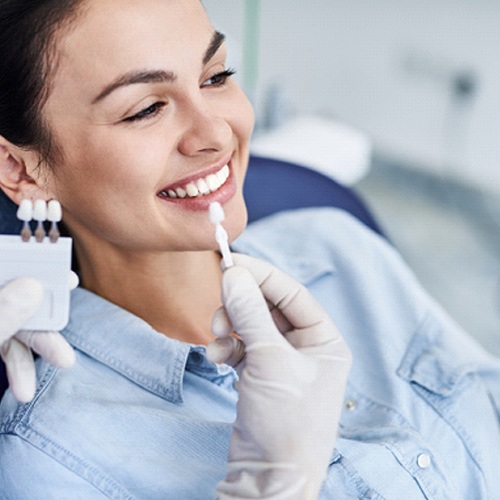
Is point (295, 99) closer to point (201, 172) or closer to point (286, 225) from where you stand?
point (286, 225)

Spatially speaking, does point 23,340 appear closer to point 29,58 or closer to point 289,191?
point 29,58

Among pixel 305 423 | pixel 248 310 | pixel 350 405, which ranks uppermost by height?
pixel 248 310

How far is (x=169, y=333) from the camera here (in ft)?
3.91

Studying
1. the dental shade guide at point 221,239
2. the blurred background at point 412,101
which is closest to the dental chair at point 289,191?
the dental shade guide at point 221,239

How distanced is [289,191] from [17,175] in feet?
2.31

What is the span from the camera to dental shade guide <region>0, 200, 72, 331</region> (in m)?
0.80

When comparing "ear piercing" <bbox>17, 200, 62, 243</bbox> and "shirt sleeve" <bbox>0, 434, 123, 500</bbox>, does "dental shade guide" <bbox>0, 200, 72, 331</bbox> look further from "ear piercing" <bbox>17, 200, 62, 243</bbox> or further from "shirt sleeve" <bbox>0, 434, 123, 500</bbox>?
"shirt sleeve" <bbox>0, 434, 123, 500</bbox>

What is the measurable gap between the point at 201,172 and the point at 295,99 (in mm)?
2667

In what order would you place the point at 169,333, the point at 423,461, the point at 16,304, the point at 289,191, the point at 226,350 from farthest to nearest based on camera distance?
1. the point at 289,191
2. the point at 169,333
3. the point at 423,461
4. the point at 226,350
5. the point at 16,304

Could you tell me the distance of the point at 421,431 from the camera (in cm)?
116

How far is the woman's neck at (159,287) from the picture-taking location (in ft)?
3.84

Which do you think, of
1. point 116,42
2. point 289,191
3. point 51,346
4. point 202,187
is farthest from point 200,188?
point 289,191

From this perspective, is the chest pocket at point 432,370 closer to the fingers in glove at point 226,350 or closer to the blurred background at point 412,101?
the fingers in glove at point 226,350

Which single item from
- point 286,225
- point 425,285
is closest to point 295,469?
point 286,225
